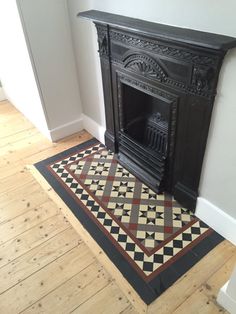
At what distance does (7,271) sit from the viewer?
5.25ft

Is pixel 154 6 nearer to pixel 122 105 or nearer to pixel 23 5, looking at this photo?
pixel 122 105

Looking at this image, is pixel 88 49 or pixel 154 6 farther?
pixel 88 49

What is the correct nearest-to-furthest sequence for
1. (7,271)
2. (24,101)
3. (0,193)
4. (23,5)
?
(7,271), (23,5), (0,193), (24,101)

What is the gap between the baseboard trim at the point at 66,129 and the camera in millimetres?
2611

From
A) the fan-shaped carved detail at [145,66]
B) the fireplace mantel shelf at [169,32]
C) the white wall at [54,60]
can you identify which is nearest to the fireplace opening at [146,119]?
the fan-shaped carved detail at [145,66]

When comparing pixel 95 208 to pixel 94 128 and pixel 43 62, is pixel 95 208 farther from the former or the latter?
pixel 43 62

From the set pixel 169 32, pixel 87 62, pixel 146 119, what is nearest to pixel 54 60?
pixel 87 62

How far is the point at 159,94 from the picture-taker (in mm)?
1646

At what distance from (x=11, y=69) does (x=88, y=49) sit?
3.28 feet

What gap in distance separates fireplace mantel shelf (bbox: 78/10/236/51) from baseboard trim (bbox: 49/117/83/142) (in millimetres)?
1109

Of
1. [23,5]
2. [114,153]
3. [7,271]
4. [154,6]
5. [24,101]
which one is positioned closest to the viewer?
[154,6]

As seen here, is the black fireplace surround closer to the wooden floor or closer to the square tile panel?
the square tile panel

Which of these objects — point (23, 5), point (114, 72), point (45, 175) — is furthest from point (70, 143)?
point (23, 5)

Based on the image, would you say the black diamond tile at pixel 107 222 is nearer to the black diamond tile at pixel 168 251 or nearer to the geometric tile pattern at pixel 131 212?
the geometric tile pattern at pixel 131 212
